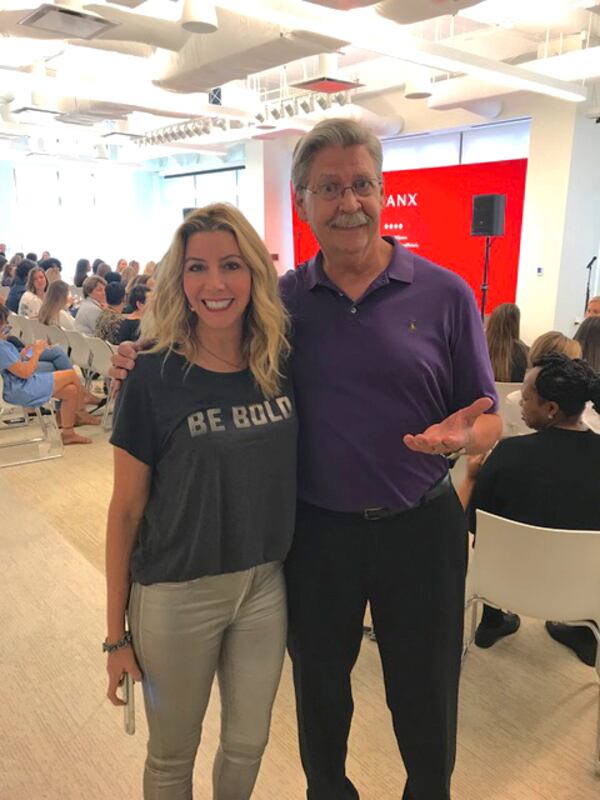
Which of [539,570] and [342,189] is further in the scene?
[539,570]

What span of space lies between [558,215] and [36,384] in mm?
6629

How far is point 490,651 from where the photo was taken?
2.71 m

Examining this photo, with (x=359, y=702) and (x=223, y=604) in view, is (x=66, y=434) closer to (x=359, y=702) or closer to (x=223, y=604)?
(x=359, y=702)

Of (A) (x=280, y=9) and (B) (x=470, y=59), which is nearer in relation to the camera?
(A) (x=280, y=9)

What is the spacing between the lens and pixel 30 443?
5.55 metres

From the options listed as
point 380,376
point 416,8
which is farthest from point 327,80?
point 380,376

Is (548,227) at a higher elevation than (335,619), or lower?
higher

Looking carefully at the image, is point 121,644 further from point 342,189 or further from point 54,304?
point 54,304

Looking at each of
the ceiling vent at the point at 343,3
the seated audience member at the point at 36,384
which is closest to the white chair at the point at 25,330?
the seated audience member at the point at 36,384

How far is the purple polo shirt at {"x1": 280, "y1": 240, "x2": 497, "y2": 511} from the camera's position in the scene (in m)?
1.46

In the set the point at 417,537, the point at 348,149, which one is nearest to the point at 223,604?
the point at 417,537

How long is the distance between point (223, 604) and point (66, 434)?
4587 mm

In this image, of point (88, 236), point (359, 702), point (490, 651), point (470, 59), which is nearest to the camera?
point (359, 702)

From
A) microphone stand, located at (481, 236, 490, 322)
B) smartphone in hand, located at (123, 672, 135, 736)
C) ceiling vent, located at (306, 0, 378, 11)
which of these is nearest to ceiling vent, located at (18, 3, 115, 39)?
ceiling vent, located at (306, 0, 378, 11)
